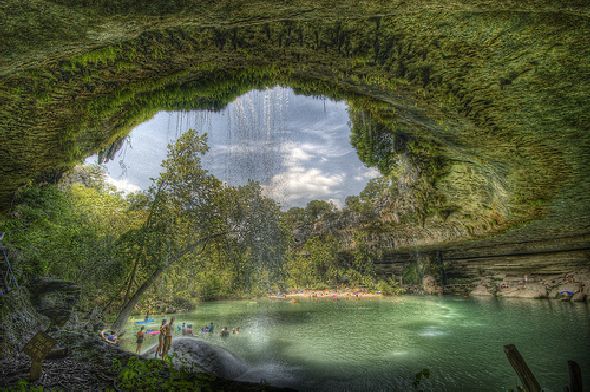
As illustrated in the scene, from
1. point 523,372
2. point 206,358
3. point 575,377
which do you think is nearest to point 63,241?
point 206,358

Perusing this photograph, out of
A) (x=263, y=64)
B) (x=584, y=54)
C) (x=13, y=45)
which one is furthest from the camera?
(x=263, y=64)

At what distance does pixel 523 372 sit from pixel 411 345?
20.3ft

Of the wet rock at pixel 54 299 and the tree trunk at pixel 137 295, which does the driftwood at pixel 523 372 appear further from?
the wet rock at pixel 54 299

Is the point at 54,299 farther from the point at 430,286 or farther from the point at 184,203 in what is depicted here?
the point at 430,286

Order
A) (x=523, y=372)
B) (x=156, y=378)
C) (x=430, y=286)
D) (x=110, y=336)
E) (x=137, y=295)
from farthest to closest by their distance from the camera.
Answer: (x=430, y=286)
(x=137, y=295)
(x=110, y=336)
(x=156, y=378)
(x=523, y=372)

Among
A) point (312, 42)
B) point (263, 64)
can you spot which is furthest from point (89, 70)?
point (312, 42)

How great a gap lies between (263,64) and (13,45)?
155 inches

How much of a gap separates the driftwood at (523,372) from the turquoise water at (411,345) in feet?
7.74

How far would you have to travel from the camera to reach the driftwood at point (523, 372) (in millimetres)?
4504

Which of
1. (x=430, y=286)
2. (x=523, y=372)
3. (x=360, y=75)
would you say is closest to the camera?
(x=523, y=372)

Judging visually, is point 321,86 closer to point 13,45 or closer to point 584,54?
point 584,54

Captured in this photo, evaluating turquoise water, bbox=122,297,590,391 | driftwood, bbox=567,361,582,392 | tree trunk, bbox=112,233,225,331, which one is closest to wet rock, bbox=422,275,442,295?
turquoise water, bbox=122,297,590,391

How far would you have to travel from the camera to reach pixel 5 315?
254 inches

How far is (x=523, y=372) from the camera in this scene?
15.0 feet
